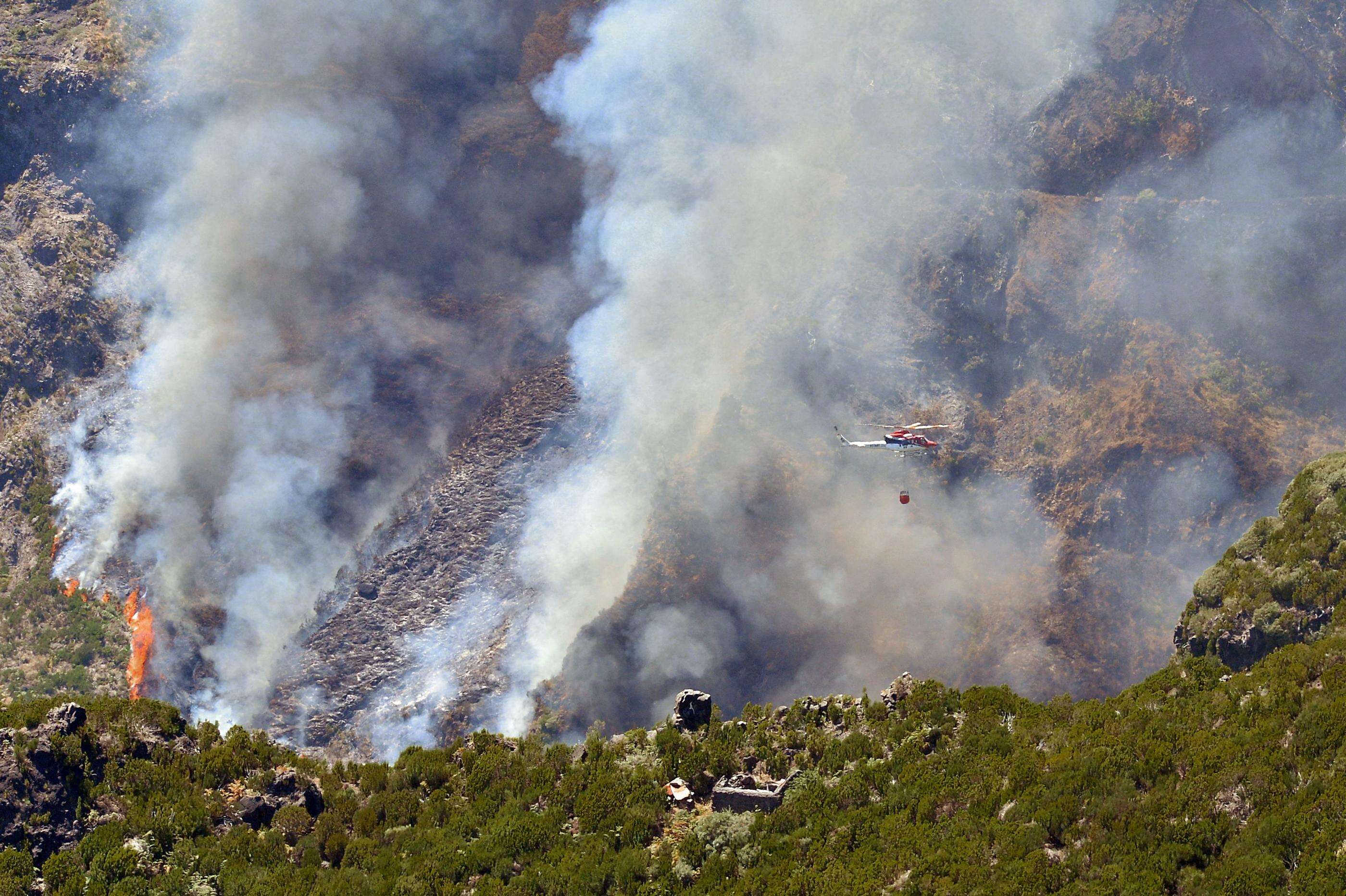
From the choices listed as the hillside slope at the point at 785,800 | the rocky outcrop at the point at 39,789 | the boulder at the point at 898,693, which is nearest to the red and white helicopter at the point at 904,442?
the boulder at the point at 898,693

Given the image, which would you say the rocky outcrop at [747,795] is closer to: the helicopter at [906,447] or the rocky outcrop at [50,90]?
the helicopter at [906,447]

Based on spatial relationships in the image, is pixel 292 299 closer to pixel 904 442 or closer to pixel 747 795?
pixel 904 442

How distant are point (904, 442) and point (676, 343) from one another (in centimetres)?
2557

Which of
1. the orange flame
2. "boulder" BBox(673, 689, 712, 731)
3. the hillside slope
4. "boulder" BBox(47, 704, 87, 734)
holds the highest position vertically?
the orange flame

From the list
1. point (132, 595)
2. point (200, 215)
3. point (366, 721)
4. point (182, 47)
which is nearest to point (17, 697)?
point (132, 595)

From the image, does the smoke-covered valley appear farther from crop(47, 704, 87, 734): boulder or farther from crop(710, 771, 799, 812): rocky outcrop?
crop(47, 704, 87, 734): boulder

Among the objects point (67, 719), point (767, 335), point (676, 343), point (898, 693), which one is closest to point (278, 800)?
point (67, 719)

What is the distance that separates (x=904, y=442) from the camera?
62.6 meters

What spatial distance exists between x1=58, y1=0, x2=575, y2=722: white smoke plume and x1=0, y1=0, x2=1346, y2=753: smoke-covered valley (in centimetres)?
28

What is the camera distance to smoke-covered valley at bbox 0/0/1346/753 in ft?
237

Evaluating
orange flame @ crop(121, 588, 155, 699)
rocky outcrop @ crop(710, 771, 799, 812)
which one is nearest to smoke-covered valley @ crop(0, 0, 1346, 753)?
orange flame @ crop(121, 588, 155, 699)

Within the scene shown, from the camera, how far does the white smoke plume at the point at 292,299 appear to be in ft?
246

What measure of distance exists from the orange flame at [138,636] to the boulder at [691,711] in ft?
123

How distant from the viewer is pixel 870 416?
80812 mm
